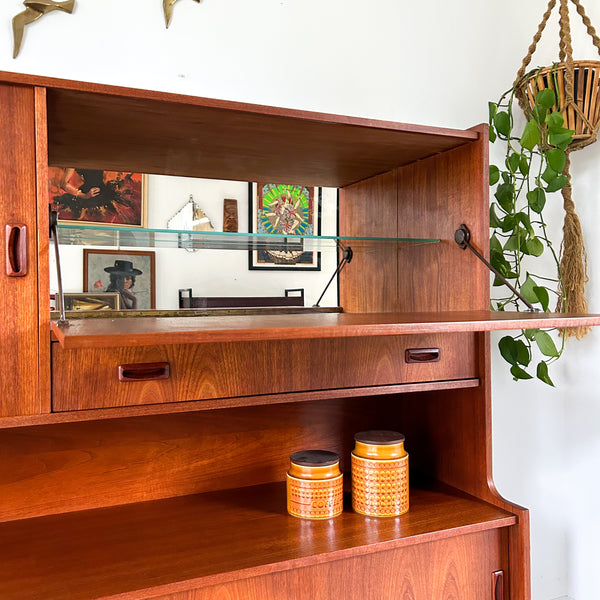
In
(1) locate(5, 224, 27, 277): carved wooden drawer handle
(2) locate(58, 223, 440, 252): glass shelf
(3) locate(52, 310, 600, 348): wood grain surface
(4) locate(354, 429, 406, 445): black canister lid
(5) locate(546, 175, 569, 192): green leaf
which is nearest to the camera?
(3) locate(52, 310, 600, 348): wood grain surface

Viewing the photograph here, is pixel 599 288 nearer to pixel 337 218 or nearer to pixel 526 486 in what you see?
pixel 526 486

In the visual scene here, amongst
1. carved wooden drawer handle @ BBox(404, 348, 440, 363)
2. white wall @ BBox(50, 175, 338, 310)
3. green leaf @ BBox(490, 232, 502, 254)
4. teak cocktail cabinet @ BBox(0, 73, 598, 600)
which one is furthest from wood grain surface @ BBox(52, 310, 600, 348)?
green leaf @ BBox(490, 232, 502, 254)

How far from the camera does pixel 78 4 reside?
4.56ft

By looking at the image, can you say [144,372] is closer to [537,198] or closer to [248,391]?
[248,391]

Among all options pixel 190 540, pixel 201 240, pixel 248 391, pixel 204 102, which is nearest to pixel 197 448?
pixel 190 540

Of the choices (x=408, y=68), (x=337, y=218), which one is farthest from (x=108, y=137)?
(x=408, y=68)

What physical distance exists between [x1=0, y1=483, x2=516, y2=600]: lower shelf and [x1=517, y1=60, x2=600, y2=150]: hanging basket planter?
109 centimetres

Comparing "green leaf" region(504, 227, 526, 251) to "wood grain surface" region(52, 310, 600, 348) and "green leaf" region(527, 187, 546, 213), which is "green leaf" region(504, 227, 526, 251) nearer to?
"green leaf" region(527, 187, 546, 213)

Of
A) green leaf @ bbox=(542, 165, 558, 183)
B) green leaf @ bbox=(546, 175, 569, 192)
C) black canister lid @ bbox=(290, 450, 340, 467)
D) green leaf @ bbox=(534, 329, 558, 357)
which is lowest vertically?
black canister lid @ bbox=(290, 450, 340, 467)

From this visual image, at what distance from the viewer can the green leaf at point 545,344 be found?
4.96ft

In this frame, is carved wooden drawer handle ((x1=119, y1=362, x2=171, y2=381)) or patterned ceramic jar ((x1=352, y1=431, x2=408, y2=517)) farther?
patterned ceramic jar ((x1=352, y1=431, x2=408, y2=517))

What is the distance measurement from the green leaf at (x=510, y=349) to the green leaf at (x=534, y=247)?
0.28 metres

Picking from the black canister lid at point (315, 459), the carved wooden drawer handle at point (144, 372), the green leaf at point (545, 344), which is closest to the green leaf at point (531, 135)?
the green leaf at point (545, 344)

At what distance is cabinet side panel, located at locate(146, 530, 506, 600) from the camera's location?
1.05 metres
